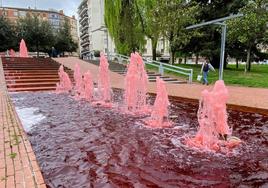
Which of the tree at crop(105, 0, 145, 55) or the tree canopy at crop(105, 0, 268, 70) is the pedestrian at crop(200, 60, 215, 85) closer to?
the tree canopy at crop(105, 0, 268, 70)

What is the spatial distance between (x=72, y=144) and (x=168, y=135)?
2176 mm

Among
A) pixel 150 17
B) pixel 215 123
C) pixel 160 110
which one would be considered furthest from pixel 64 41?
pixel 215 123

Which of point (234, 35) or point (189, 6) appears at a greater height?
point (189, 6)

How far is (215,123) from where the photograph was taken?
5766 millimetres

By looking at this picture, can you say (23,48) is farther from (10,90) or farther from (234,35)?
(234,35)

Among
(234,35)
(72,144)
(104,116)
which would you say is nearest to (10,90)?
(104,116)

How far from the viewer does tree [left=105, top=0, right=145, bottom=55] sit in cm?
2495

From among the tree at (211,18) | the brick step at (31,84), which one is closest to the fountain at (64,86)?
the brick step at (31,84)

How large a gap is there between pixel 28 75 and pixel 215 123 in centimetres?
1577

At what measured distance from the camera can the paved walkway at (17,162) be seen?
3.48 meters

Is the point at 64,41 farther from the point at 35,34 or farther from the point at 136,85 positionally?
the point at 136,85

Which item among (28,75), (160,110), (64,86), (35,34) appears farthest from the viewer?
(35,34)

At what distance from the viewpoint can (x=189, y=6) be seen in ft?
78.6

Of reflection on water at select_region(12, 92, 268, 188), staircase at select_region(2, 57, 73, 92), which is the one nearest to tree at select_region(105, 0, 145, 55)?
staircase at select_region(2, 57, 73, 92)
